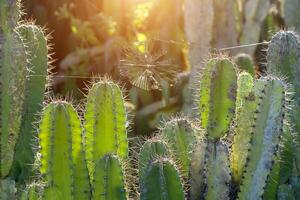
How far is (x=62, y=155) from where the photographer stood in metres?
2.67

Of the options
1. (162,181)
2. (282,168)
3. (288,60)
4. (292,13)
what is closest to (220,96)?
(162,181)

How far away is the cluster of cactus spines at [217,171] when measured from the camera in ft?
9.14

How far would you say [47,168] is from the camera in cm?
269

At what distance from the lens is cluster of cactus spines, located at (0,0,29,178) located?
111 inches

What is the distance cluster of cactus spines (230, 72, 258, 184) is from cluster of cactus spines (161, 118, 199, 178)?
0.22m

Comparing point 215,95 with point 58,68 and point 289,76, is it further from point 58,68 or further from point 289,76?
point 58,68

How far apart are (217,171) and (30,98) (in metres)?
0.98

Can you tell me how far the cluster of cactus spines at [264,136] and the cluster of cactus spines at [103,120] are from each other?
50 cm

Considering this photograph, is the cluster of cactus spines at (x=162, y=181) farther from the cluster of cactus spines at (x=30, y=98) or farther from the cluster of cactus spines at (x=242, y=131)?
the cluster of cactus spines at (x=30, y=98)

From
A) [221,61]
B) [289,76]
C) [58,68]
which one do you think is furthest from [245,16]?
[221,61]

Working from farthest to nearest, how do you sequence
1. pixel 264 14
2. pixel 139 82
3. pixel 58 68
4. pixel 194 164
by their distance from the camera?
pixel 58 68, pixel 264 14, pixel 139 82, pixel 194 164

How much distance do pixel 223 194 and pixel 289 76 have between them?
0.82 meters

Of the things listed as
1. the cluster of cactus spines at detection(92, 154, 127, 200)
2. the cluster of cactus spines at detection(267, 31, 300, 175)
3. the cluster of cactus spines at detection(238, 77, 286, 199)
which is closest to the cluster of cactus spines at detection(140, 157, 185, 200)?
the cluster of cactus spines at detection(92, 154, 127, 200)

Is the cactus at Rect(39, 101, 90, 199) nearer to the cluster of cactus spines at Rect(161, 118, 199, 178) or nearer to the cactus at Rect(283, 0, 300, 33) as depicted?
the cluster of cactus spines at Rect(161, 118, 199, 178)
